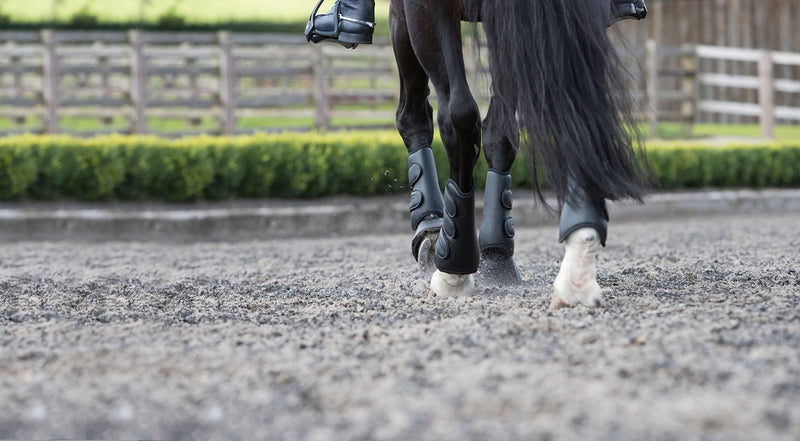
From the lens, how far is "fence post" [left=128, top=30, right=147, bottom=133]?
11.7 meters

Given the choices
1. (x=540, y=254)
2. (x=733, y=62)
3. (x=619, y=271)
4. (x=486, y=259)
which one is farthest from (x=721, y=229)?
(x=733, y=62)

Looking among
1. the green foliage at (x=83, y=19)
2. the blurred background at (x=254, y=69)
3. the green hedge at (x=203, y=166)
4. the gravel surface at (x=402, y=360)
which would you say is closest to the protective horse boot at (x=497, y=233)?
the gravel surface at (x=402, y=360)

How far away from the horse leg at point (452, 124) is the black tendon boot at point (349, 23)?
0.57m

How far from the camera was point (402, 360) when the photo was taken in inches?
84.0

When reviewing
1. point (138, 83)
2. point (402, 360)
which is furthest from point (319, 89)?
point (402, 360)

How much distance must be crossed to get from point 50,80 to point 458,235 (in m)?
10.0

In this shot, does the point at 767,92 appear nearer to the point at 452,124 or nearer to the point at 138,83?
the point at 138,83

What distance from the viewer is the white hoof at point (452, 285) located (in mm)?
3330

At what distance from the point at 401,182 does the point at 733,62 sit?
35.9ft

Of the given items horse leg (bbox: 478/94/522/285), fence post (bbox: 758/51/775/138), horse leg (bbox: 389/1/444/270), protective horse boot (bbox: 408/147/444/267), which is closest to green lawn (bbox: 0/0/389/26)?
fence post (bbox: 758/51/775/138)

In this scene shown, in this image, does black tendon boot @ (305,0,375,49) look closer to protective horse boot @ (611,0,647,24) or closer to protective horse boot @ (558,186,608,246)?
protective horse boot @ (611,0,647,24)

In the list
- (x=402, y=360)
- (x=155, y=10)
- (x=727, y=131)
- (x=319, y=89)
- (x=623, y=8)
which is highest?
(x=155, y=10)

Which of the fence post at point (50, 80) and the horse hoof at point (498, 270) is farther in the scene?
the fence post at point (50, 80)

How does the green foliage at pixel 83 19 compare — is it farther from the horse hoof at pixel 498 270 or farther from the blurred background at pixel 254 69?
the horse hoof at pixel 498 270
